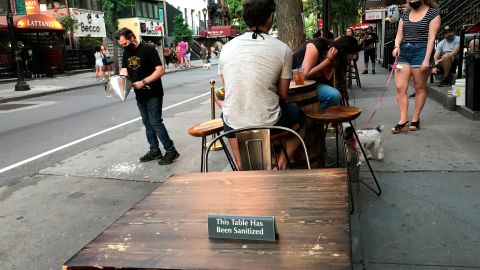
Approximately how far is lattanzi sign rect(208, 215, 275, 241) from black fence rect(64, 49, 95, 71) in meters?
30.1

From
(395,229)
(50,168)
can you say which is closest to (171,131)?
(50,168)

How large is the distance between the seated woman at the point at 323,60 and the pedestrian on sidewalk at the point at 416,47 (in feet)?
4.22

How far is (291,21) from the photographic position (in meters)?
7.18

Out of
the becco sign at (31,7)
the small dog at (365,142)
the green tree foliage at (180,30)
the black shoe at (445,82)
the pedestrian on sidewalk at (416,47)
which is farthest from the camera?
the green tree foliage at (180,30)

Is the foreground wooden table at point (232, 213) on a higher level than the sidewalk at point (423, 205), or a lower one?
higher

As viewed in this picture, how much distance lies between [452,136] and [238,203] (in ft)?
17.1

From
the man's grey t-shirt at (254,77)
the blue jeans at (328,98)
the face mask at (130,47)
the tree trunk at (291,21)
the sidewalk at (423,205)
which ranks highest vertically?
the tree trunk at (291,21)

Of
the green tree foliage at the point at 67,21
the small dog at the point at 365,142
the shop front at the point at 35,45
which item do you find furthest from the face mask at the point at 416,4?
the green tree foliage at the point at 67,21

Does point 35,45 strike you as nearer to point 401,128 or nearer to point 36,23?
point 36,23

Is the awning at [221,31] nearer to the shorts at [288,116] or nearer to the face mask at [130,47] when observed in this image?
the face mask at [130,47]

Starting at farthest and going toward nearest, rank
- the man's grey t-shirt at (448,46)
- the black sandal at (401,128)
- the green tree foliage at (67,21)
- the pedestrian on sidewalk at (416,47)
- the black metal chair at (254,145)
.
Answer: the green tree foliage at (67,21) → the man's grey t-shirt at (448,46) → the black sandal at (401,128) → the pedestrian on sidewalk at (416,47) → the black metal chair at (254,145)

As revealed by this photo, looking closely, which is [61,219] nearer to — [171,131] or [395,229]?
[395,229]

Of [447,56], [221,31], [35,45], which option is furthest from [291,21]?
[221,31]

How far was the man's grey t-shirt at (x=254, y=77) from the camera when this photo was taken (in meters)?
3.38
